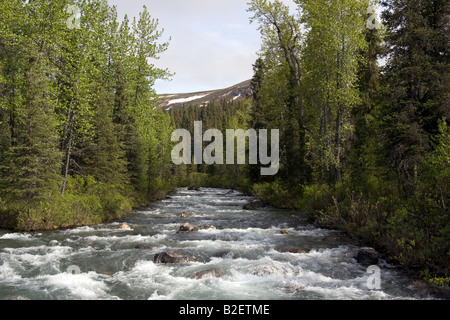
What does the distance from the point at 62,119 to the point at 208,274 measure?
57.3 ft

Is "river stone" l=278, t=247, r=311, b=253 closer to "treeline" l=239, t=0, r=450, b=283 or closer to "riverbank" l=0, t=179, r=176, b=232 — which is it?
"treeline" l=239, t=0, r=450, b=283

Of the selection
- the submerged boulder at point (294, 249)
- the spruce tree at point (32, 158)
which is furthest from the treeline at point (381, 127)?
the spruce tree at point (32, 158)

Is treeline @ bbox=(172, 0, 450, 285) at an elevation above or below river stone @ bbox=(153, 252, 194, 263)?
above

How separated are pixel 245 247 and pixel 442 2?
15200 mm

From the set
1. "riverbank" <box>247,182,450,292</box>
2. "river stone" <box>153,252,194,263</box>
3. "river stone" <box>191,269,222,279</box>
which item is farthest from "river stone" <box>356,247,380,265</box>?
"river stone" <box>153,252,194,263</box>

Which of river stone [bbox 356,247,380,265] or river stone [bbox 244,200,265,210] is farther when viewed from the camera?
river stone [bbox 244,200,265,210]

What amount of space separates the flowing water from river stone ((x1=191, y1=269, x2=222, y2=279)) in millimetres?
33

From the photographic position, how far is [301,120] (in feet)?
91.7

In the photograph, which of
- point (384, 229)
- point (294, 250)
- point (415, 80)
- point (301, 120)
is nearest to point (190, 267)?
point (294, 250)

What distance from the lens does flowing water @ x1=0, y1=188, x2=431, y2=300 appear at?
9.20 meters

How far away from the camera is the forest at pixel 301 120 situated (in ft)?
46.9

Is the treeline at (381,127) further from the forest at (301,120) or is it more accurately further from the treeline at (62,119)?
the treeline at (62,119)

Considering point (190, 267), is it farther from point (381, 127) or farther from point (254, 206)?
point (254, 206)

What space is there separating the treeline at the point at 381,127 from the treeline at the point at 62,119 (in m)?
13.8
